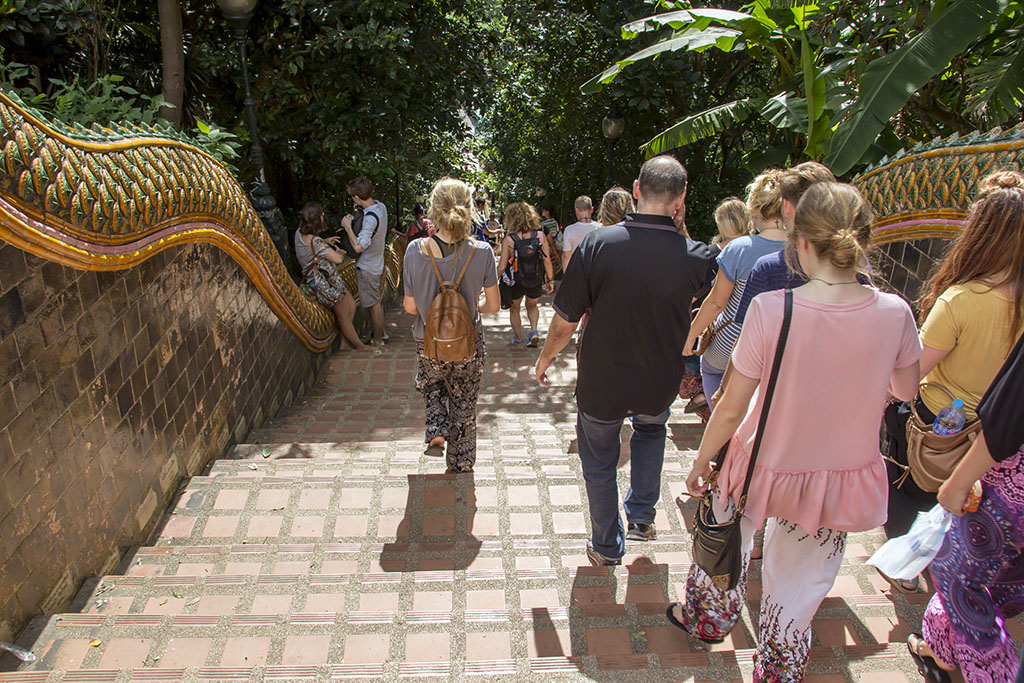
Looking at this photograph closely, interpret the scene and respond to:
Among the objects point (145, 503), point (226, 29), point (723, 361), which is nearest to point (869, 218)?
point (723, 361)

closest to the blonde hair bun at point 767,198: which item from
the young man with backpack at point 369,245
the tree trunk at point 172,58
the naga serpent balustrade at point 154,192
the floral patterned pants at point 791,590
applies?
the naga serpent balustrade at point 154,192

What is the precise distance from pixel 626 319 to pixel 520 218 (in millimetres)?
4765

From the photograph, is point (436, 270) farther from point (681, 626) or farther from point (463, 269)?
point (681, 626)

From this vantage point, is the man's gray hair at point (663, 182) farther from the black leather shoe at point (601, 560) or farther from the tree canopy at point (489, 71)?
the tree canopy at point (489, 71)

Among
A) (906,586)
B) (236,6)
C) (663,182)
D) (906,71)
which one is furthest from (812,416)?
(236,6)

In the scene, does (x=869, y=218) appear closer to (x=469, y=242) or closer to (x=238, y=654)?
(x=469, y=242)

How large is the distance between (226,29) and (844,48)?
7081mm

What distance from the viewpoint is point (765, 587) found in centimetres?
246

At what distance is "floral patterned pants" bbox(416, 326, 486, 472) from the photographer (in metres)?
4.22

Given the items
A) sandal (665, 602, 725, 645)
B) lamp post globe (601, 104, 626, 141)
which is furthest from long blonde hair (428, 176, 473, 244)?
lamp post globe (601, 104, 626, 141)

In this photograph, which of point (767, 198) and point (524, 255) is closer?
point (767, 198)

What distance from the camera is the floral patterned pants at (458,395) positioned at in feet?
13.8

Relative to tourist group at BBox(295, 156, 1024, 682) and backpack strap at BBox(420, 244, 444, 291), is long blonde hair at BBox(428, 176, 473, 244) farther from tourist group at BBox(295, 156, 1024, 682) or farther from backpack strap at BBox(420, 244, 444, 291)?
tourist group at BBox(295, 156, 1024, 682)

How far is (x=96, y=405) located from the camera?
3.37m
